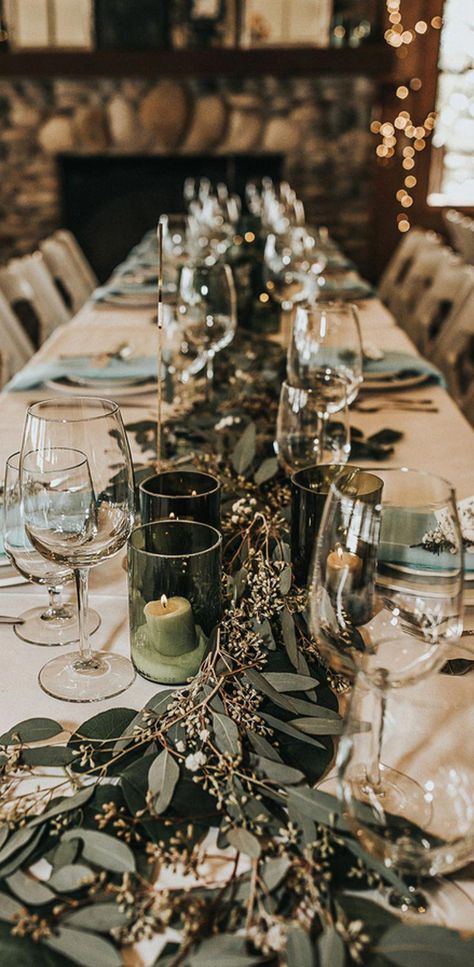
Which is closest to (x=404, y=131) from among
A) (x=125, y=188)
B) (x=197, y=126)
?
(x=197, y=126)

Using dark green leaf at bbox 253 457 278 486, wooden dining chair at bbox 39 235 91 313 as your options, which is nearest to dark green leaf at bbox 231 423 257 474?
dark green leaf at bbox 253 457 278 486

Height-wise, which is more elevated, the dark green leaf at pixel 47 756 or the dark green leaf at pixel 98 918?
the dark green leaf at pixel 98 918

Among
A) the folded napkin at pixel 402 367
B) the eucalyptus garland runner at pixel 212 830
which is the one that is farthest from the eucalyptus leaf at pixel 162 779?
the folded napkin at pixel 402 367

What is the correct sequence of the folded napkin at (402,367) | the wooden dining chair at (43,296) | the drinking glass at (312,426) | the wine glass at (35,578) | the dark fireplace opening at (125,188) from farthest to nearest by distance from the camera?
1. the dark fireplace opening at (125,188)
2. the wooden dining chair at (43,296)
3. the folded napkin at (402,367)
4. the drinking glass at (312,426)
5. the wine glass at (35,578)

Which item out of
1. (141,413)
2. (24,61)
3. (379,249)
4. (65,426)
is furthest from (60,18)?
(65,426)

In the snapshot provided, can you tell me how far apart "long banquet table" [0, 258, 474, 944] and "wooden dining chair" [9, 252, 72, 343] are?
415 millimetres

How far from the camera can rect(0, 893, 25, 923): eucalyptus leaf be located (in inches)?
21.3

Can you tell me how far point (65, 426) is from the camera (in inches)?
31.4

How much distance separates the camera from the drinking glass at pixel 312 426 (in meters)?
1.09

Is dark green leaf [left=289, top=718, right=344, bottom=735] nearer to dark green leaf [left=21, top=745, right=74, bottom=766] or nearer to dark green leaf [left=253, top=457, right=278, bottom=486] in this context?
dark green leaf [left=21, top=745, right=74, bottom=766]

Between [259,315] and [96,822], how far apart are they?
159 cm

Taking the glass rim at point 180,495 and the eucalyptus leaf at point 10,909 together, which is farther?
the glass rim at point 180,495

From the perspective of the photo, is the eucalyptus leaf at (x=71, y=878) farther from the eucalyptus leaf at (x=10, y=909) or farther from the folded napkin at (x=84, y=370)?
the folded napkin at (x=84, y=370)

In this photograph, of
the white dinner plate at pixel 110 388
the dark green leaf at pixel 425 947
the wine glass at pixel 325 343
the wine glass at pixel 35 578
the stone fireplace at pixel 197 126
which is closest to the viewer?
the dark green leaf at pixel 425 947
